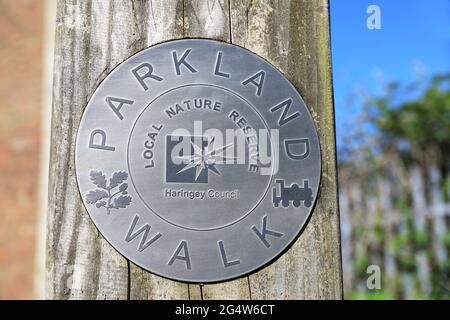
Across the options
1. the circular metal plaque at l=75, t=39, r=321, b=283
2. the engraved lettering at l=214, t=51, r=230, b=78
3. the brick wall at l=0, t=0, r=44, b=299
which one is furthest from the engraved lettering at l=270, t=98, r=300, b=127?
the brick wall at l=0, t=0, r=44, b=299

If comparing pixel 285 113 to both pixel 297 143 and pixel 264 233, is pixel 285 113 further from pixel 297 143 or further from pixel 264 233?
pixel 264 233

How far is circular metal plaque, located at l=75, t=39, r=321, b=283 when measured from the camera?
1.42 m

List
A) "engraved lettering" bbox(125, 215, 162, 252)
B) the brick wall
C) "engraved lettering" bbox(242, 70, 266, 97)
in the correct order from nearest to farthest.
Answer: "engraved lettering" bbox(125, 215, 162, 252), "engraved lettering" bbox(242, 70, 266, 97), the brick wall

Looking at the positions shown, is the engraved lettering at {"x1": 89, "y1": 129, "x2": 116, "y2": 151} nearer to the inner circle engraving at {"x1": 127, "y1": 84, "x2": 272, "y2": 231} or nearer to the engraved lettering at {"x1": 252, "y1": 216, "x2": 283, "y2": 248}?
the inner circle engraving at {"x1": 127, "y1": 84, "x2": 272, "y2": 231}

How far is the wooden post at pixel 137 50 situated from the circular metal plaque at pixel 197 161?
3cm

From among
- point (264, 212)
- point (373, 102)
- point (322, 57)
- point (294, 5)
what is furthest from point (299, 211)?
point (373, 102)

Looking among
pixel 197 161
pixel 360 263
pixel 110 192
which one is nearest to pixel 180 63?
pixel 197 161

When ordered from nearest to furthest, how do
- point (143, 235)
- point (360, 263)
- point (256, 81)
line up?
point (143, 235) < point (256, 81) < point (360, 263)

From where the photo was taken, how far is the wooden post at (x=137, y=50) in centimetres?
142

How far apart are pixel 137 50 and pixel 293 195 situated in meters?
0.50

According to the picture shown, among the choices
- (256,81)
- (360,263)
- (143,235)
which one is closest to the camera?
(143,235)

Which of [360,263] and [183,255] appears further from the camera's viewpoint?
[360,263]

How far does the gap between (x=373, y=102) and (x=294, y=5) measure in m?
3.87

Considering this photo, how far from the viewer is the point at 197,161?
4.77 feet
